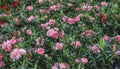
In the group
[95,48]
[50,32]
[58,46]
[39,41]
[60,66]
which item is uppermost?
[50,32]

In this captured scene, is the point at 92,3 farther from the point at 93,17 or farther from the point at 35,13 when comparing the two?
the point at 35,13

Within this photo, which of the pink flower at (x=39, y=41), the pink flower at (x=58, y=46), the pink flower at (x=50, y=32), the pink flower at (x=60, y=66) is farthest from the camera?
the pink flower at (x=50, y=32)

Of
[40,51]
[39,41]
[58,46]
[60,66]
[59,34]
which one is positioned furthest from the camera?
[59,34]

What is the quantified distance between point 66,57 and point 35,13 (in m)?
1.62

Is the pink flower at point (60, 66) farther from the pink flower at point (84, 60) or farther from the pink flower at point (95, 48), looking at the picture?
the pink flower at point (95, 48)

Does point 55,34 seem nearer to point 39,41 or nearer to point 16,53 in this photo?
point 39,41

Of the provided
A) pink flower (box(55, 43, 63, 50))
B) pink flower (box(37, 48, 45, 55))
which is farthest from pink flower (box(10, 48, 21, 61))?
pink flower (box(55, 43, 63, 50))

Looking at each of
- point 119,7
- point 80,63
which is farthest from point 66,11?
point 80,63

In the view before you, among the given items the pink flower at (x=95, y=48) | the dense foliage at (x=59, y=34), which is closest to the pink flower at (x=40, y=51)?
the dense foliage at (x=59, y=34)

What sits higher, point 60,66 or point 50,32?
point 50,32

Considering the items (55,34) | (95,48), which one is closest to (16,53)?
(55,34)

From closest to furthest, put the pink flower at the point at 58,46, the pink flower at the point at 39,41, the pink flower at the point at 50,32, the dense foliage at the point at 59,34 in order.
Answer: the dense foliage at the point at 59,34
the pink flower at the point at 58,46
the pink flower at the point at 39,41
the pink flower at the point at 50,32

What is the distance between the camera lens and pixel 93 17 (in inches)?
215

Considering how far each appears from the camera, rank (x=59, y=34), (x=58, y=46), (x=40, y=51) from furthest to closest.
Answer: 1. (x=59, y=34)
2. (x=58, y=46)
3. (x=40, y=51)
